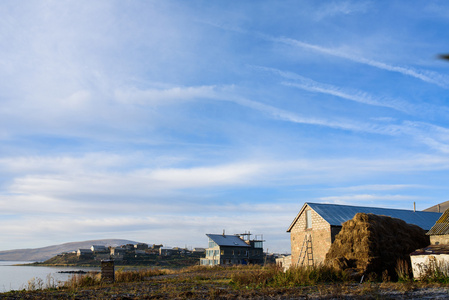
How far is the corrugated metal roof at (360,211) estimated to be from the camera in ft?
110

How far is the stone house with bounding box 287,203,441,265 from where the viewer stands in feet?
107

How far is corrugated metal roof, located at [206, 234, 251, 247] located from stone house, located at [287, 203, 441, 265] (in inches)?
1354

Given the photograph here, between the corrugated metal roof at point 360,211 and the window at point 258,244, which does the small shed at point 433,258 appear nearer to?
the corrugated metal roof at point 360,211

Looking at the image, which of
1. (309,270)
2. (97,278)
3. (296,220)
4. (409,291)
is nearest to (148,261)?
(296,220)

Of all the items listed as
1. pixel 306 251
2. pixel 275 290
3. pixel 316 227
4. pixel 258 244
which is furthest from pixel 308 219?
pixel 258 244

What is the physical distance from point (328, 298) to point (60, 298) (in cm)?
1104

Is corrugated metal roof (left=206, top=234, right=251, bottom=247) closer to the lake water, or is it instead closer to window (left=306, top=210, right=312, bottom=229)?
the lake water

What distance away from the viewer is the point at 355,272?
22562mm

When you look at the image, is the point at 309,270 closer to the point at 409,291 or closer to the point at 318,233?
the point at 409,291

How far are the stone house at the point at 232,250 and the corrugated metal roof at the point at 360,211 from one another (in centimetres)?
3526

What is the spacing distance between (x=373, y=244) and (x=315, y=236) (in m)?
10.4

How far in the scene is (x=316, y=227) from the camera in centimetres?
3391

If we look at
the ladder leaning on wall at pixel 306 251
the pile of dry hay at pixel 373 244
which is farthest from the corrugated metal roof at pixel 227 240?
the pile of dry hay at pixel 373 244

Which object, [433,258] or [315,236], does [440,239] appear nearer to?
[433,258]
